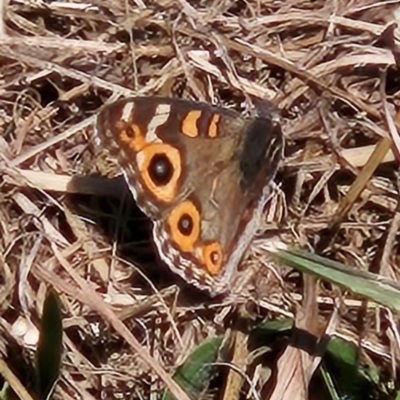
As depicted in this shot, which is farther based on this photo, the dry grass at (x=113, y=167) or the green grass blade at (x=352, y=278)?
the dry grass at (x=113, y=167)

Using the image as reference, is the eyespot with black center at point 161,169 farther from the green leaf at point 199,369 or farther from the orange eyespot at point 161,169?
the green leaf at point 199,369

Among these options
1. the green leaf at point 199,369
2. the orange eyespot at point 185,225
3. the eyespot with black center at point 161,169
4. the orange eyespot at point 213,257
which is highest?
the eyespot with black center at point 161,169

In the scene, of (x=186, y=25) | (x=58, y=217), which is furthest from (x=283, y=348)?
(x=186, y=25)

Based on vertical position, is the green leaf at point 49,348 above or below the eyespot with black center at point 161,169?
below

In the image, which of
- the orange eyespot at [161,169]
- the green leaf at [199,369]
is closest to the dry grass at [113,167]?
the green leaf at [199,369]

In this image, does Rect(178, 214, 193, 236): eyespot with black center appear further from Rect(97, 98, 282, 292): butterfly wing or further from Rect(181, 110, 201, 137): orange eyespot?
Rect(181, 110, 201, 137): orange eyespot

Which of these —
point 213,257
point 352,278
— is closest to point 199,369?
point 213,257
